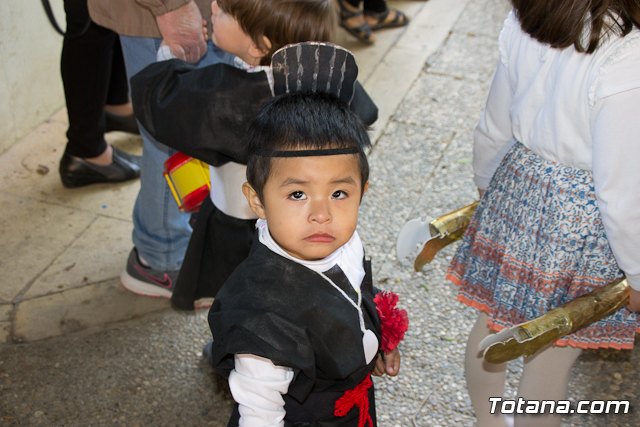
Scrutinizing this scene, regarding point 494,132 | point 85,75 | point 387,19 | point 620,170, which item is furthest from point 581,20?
point 387,19

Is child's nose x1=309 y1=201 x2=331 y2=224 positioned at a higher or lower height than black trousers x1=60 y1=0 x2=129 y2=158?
higher

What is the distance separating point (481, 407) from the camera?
2629 mm

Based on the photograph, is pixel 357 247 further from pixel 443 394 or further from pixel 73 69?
pixel 73 69

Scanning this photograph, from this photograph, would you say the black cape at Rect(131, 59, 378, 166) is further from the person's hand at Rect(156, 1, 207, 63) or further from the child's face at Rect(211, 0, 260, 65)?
the person's hand at Rect(156, 1, 207, 63)

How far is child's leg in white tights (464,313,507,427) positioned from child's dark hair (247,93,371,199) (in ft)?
2.95

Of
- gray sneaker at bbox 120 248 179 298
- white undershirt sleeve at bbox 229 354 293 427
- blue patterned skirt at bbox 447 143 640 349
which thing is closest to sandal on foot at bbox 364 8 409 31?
gray sneaker at bbox 120 248 179 298

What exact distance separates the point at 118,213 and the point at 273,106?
2.16m

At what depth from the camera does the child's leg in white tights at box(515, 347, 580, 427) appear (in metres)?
2.36

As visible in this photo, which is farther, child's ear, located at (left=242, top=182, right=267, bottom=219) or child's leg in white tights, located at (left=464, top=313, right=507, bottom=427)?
child's leg in white tights, located at (left=464, top=313, right=507, bottom=427)

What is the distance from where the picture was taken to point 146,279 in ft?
11.1

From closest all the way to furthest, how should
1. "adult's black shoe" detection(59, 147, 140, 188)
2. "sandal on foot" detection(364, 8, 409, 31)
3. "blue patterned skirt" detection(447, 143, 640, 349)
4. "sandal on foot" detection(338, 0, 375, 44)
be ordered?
"blue patterned skirt" detection(447, 143, 640, 349) < "adult's black shoe" detection(59, 147, 140, 188) < "sandal on foot" detection(338, 0, 375, 44) < "sandal on foot" detection(364, 8, 409, 31)

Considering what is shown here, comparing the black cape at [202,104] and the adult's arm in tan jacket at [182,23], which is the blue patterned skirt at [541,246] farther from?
the adult's arm in tan jacket at [182,23]

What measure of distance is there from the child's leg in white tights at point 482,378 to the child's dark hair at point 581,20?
0.92 metres

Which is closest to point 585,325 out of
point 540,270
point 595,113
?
point 540,270
